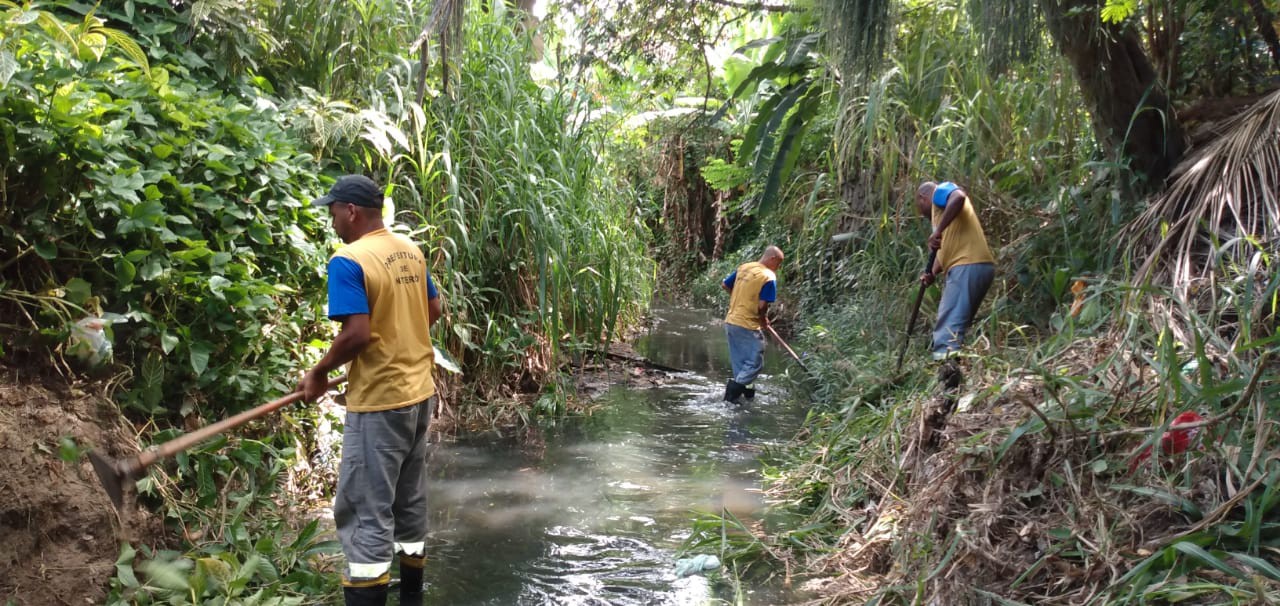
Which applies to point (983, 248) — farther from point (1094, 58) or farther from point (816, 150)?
point (816, 150)

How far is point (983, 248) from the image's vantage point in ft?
18.8

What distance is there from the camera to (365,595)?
124 inches

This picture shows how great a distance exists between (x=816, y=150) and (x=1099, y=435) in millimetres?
7883

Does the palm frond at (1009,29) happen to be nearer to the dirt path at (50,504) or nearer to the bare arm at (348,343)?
the bare arm at (348,343)

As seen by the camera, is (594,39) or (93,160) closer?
(93,160)

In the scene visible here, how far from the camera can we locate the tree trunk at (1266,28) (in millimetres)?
4453

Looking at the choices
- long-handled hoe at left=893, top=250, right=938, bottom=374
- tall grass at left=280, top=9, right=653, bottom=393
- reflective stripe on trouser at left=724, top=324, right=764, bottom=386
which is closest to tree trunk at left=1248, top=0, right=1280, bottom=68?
long-handled hoe at left=893, top=250, right=938, bottom=374

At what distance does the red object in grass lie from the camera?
9.25ft

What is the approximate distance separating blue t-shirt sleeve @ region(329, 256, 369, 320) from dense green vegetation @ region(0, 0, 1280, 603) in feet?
2.17

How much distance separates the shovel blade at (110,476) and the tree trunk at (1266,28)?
5545 millimetres

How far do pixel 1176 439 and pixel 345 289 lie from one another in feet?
9.49

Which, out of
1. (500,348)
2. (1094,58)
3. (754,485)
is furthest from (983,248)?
(500,348)

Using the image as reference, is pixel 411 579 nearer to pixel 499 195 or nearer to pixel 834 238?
pixel 499 195

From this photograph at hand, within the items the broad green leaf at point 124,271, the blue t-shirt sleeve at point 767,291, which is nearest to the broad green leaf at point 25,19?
the broad green leaf at point 124,271
